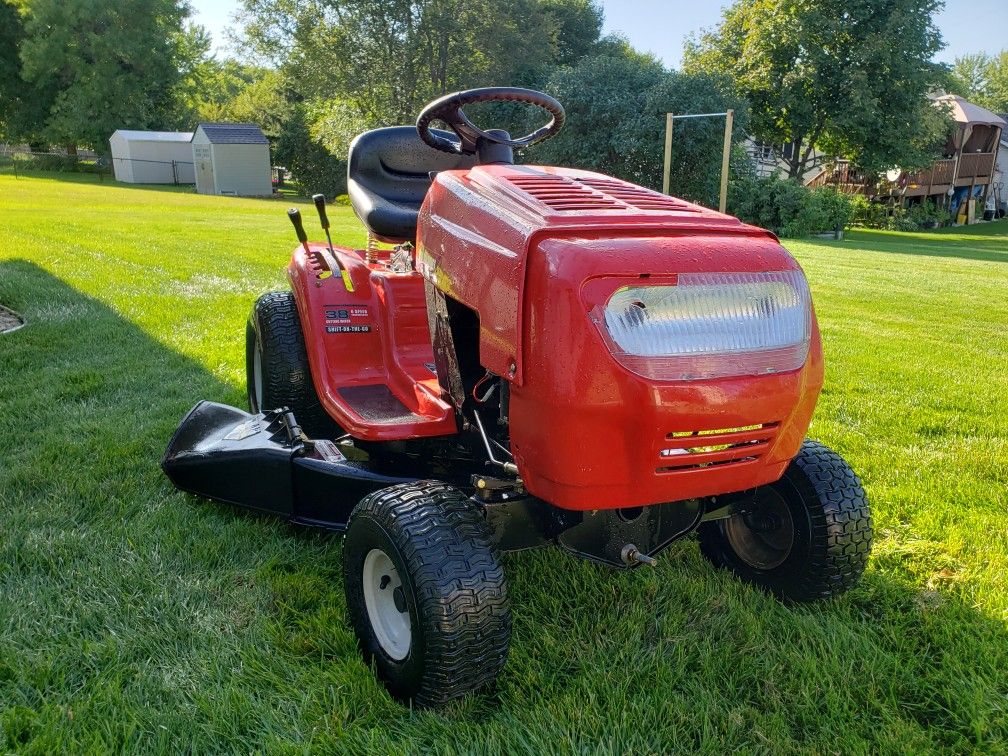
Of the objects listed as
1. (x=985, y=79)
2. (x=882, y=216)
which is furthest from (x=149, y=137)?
(x=985, y=79)

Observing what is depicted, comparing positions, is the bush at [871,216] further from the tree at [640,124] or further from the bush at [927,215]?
the tree at [640,124]

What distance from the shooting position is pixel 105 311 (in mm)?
5852

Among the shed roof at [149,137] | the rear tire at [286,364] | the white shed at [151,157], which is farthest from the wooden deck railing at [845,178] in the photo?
the rear tire at [286,364]

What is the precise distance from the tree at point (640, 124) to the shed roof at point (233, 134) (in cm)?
1524

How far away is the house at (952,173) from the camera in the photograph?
95.1ft

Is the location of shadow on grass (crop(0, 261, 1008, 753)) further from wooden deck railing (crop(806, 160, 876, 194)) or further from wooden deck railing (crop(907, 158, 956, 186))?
wooden deck railing (crop(907, 158, 956, 186))

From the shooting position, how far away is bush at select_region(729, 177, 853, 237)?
19703 millimetres

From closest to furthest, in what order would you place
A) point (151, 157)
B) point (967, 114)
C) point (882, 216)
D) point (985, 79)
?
point (882, 216), point (967, 114), point (151, 157), point (985, 79)

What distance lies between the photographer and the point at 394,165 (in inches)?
125

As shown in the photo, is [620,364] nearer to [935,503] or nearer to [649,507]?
[649,507]

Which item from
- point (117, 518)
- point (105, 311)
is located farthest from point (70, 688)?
point (105, 311)

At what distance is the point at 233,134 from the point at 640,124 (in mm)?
18763

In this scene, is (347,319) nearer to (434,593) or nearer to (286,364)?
(286,364)

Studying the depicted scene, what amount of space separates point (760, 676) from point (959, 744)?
1.42 feet
